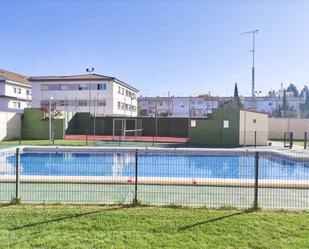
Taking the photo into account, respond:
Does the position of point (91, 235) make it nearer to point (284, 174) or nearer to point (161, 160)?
point (284, 174)

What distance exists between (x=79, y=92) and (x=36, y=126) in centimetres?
1631

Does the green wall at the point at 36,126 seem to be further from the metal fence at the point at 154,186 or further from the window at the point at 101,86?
the metal fence at the point at 154,186

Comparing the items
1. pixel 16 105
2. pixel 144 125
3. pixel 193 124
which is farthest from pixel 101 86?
pixel 193 124

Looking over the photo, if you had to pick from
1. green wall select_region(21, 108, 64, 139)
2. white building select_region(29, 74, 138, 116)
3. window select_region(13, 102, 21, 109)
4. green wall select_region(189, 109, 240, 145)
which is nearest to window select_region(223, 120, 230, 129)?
green wall select_region(189, 109, 240, 145)

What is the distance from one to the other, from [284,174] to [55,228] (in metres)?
7.73

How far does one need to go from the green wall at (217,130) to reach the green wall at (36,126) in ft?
38.3

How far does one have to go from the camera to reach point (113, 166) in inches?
360

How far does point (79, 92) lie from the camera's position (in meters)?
43.1

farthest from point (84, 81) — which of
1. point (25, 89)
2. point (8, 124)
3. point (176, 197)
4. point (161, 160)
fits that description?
point (176, 197)

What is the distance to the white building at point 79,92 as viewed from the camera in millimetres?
42781

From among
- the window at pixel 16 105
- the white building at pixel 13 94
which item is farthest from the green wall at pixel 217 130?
the window at pixel 16 105

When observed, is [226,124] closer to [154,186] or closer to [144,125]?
[144,125]

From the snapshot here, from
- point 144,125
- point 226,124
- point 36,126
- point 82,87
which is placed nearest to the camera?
point 226,124

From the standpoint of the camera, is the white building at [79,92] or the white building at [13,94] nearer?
the white building at [13,94]
